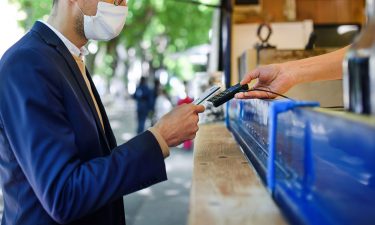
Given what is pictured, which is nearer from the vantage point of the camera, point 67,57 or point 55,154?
point 55,154

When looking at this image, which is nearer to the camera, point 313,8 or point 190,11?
point 313,8

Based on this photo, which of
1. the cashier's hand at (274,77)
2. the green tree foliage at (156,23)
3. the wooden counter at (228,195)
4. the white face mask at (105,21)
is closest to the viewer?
the wooden counter at (228,195)

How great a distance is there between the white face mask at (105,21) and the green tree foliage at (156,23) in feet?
52.0

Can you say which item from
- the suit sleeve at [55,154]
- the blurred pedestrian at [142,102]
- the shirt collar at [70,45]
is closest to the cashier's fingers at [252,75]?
the shirt collar at [70,45]

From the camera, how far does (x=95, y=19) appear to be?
2.29 m

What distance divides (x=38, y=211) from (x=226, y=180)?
745 millimetres

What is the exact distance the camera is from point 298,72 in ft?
8.86

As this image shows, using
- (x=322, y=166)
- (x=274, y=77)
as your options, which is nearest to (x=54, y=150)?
(x=322, y=166)

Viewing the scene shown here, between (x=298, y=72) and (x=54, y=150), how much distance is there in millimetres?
1574

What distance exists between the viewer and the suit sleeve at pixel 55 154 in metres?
1.62

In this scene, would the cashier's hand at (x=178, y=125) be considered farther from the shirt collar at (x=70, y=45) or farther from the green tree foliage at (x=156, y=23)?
the green tree foliage at (x=156, y=23)

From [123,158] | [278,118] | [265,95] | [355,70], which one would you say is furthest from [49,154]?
[265,95]

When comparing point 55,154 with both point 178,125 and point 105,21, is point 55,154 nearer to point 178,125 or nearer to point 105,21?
point 178,125

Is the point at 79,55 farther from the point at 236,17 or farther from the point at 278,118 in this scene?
the point at 236,17
